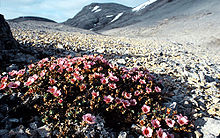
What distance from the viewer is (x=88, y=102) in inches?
112

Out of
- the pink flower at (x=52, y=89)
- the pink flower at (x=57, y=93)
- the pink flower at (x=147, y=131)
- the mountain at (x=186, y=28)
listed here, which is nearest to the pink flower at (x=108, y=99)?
the pink flower at (x=147, y=131)

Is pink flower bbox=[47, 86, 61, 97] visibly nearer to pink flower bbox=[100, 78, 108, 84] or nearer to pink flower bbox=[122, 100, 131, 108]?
pink flower bbox=[100, 78, 108, 84]

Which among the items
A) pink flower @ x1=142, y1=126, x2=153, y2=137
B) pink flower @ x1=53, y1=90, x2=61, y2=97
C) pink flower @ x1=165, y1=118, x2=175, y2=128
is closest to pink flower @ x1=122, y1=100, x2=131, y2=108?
pink flower @ x1=142, y1=126, x2=153, y2=137

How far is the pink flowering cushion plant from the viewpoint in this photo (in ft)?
8.45

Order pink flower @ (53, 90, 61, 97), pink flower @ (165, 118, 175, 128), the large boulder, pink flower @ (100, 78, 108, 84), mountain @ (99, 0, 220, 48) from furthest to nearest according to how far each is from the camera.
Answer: mountain @ (99, 0, 220, 48) < the large boulder < pink flower @ (100, 78, 108, 84) < pink flower @ (53, 90, 61, 97) < pink flower @ (165, 118, 175, 128)

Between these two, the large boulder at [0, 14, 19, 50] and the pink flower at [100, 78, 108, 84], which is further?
the large boulder at [0, 14, 19, 50]

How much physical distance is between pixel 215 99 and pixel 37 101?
4.65 m

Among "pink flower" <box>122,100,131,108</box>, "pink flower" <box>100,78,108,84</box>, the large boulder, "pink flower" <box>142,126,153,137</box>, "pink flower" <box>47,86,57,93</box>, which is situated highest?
the large boulder

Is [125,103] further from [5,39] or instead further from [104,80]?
[5,39]

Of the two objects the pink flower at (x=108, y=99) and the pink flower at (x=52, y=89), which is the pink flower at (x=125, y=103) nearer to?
the pink flower at (x=108, y=99)

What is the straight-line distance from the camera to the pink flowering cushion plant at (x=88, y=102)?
257cm

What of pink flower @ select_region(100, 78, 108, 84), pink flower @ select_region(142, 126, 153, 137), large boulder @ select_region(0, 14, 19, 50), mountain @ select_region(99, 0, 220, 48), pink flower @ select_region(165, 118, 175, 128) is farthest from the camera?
mountain @ select_region(99, 0, 220, 48)

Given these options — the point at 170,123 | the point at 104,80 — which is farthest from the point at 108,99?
the point at 170,123

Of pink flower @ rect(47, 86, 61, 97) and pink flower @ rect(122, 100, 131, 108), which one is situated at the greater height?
pink flower @ rect(47, 86, 61, 97)
